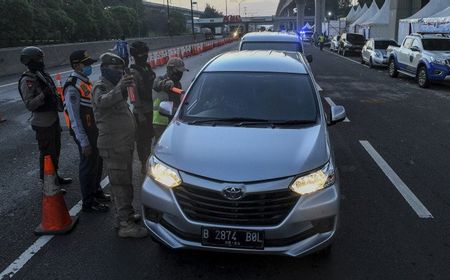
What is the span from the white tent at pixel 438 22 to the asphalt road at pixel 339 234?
1760 centimetres

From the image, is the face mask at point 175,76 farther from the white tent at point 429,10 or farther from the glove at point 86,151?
the white tent at point 429,10

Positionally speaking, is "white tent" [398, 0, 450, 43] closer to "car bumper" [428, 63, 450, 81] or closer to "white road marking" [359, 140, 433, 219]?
"car bumper" [428, 63, 450, 81]

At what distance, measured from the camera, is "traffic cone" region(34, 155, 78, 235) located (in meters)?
4.53

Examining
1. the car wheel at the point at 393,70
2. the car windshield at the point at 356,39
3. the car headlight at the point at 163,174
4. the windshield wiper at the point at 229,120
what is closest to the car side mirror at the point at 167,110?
the windshield wiper at the point at 229,120

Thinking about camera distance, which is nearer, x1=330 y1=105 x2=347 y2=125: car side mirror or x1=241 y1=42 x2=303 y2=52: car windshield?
x1=330 y1=105 x2=347 y2=125: car side mirror

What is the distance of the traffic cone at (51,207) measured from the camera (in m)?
4.53

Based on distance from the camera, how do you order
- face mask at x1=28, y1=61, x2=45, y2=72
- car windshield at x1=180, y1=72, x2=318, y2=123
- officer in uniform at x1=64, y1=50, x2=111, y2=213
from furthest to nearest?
1. face mask at x1=28, y1=61, x2=45, y2=72
2. officer in uniform at x1=64, y1=50, x2=111, y2=213
3. car windshield at x1=180, y1=72, x2=318, y2=123

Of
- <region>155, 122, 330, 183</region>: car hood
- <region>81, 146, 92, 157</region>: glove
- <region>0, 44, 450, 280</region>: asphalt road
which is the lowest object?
<region>0, 44, 450, 280</region>: asphalt road

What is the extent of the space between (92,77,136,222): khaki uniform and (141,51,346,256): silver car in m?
0.51

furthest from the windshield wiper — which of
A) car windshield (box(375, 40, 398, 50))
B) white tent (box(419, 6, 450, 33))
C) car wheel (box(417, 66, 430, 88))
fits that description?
white tent (box(419, 6, 450, 33))

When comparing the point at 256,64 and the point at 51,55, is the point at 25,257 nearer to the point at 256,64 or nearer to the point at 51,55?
the point at 256,64

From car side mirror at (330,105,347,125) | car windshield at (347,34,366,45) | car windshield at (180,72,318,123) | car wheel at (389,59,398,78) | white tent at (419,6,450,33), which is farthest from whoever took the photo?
car windshield at (347,34,366,45)

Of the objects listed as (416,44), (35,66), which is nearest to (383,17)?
(416,44)

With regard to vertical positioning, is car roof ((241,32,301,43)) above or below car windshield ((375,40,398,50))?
above
